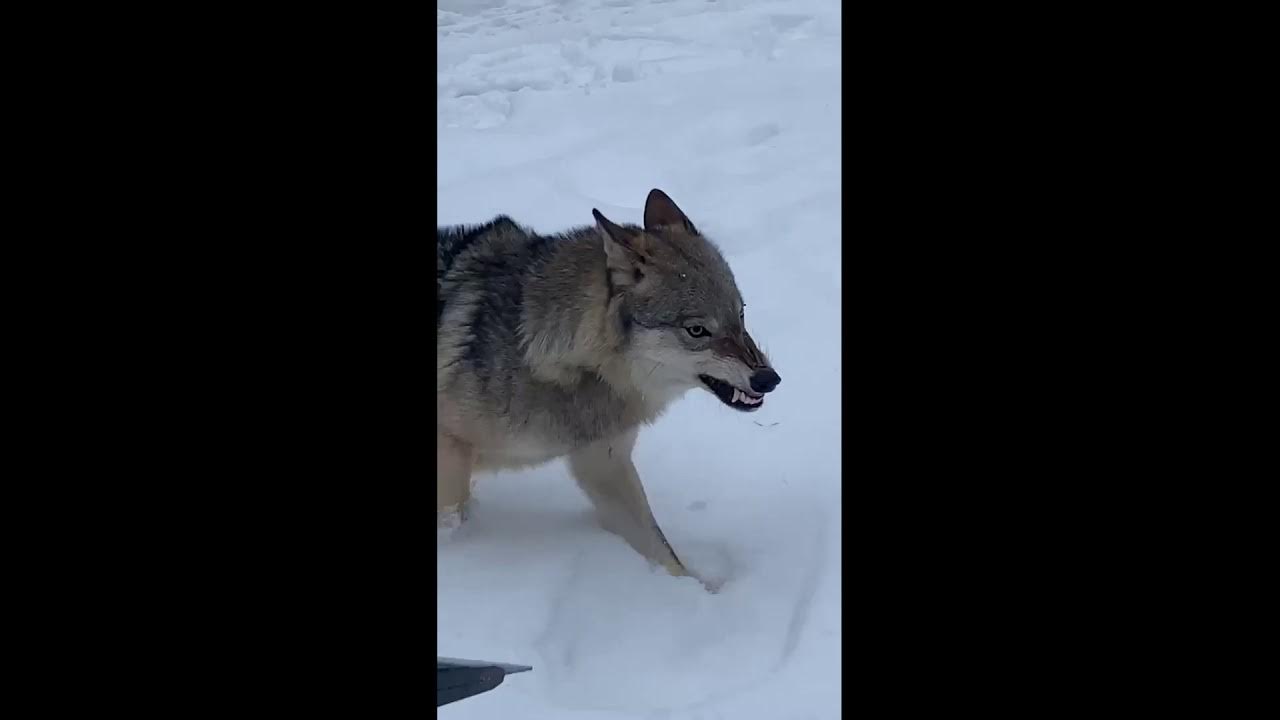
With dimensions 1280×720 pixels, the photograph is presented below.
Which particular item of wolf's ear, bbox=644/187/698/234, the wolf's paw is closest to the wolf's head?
wolf's ear, bbox=644/187/698/234

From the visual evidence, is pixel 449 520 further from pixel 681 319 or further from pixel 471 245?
pixel 681 319

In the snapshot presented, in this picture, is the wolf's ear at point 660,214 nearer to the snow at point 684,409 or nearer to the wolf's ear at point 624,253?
the wolf's ear at point 624,253

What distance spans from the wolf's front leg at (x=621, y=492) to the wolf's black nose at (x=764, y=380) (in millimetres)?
585

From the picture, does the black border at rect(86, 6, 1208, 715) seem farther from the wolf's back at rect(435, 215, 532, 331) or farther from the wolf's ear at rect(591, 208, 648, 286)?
the wolf's back at rect(435, 215, 532, 331)

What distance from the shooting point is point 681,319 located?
3.49 meters

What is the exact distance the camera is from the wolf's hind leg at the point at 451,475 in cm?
372

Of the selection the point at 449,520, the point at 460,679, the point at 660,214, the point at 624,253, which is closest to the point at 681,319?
the point at 624,253

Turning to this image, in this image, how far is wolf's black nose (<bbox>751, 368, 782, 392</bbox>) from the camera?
3.40 m

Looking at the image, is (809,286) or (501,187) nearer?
(809,286)
